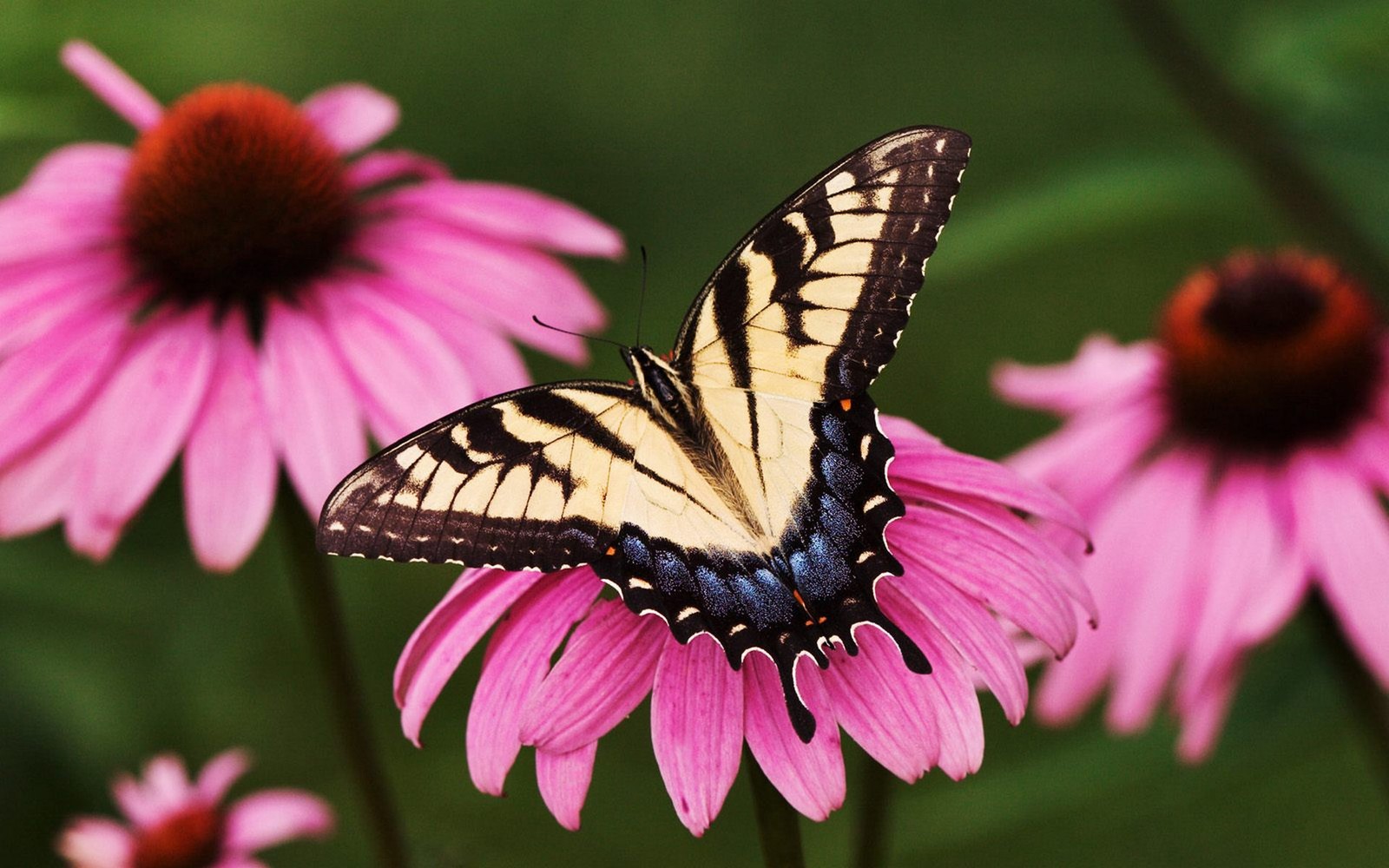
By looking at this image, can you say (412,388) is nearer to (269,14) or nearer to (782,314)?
(782,314)

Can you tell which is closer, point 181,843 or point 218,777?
point 181,843

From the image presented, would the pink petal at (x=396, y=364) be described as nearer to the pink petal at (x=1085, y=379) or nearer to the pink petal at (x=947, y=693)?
the pink petal at (x=947, y=693)

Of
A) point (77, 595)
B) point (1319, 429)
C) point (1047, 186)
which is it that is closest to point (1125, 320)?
point (1319, 429)

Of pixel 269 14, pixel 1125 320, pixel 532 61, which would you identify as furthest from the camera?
pixel 532 61

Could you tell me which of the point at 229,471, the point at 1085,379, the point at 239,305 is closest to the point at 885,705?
the point at 229,471

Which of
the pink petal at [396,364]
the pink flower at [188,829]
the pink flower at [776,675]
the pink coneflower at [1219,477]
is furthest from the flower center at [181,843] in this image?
the pink coneflower at [1219,477]

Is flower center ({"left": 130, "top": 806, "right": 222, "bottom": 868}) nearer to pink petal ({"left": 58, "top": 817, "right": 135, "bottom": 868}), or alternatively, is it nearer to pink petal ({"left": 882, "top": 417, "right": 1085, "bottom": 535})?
pink petal ({"left": 58, "top": 817, "right": 135, "bottom": 868})

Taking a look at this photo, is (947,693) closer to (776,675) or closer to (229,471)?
(776,675)
